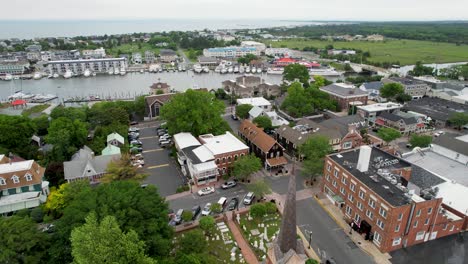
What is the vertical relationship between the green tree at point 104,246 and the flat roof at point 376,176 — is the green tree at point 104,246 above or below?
above

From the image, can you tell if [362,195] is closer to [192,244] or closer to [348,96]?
[192,244]

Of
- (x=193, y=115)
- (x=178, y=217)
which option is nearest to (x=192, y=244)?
(x=178, y=217)

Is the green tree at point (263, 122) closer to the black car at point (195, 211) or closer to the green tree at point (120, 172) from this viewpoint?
the black car at point (195, 211)

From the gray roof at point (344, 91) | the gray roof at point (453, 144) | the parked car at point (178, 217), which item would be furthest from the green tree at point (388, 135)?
the parked car at point (178, 217)

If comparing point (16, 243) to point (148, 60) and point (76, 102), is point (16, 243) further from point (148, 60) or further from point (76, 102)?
point (148, 60)

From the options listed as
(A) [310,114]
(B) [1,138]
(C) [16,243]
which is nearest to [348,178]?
(C) [16,243]
